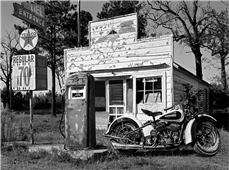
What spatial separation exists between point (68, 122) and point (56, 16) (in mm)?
22461

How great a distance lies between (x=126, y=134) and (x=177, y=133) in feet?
3.96

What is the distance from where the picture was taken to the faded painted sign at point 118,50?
10516mm

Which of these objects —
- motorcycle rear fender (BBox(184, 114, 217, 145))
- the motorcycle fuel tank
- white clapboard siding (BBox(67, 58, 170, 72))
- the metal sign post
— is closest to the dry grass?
motorcycle rear fender (BBox(184, 114, 217, 145))

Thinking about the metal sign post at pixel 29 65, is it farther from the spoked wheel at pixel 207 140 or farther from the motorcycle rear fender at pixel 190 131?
the spoked wheel at pixel 207 140

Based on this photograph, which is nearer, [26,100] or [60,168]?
[60,168]

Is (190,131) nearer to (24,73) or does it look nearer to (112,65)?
(24,73)

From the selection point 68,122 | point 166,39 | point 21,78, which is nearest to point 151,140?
point 68,122

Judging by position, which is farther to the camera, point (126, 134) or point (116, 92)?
point (116, 92)

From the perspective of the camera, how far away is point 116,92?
11523 mm

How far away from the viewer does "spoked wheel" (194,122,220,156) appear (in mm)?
6227

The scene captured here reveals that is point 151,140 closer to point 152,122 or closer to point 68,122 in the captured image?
point 152,122

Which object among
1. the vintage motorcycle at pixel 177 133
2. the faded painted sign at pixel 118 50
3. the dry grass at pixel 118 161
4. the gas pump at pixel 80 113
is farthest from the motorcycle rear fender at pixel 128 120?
the faded painted sign at pixel 118 50

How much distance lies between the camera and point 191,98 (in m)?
6.35

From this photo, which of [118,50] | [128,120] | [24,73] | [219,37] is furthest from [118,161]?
[219,37]
